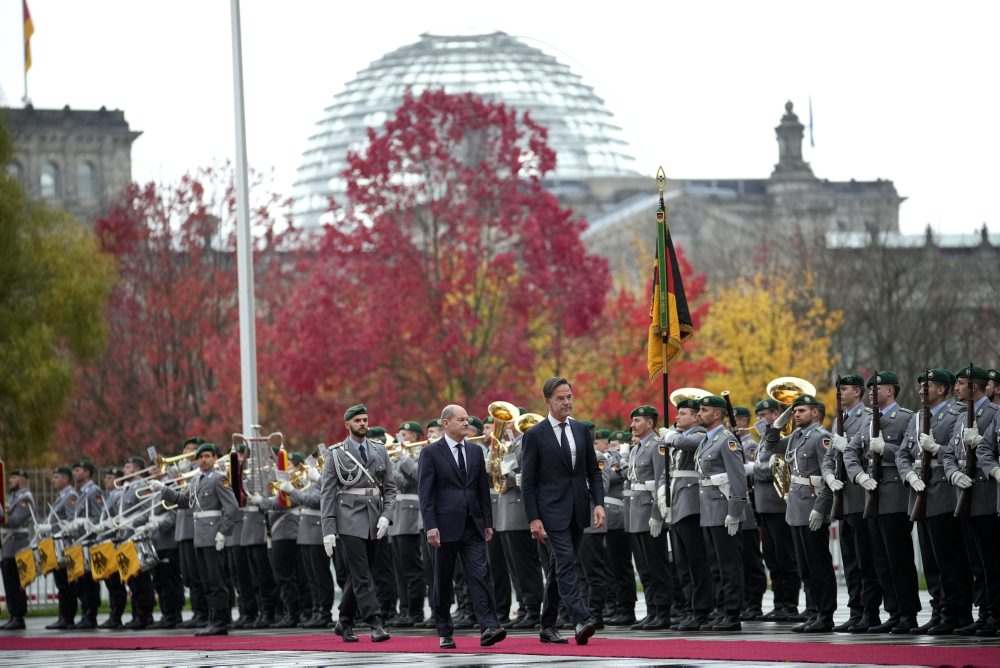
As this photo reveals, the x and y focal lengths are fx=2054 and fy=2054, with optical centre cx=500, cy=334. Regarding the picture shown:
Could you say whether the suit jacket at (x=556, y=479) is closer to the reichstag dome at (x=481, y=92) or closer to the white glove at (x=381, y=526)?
the white glove at (x=381, y=526)

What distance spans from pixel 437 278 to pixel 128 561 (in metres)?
15.0

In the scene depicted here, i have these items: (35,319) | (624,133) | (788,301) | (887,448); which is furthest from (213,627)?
(624,133)

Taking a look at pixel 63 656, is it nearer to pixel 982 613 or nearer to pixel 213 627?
pixel 213 627

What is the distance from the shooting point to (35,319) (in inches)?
1470

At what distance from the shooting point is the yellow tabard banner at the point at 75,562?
87.4 ft

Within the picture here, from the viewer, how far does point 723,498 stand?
1977 cm

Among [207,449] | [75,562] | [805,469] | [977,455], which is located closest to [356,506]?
[207,449]

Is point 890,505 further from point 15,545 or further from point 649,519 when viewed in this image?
point 15,545

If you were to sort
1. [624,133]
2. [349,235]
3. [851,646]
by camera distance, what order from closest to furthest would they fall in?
1. [851,646]
2. [349,235]
3. [624,133]

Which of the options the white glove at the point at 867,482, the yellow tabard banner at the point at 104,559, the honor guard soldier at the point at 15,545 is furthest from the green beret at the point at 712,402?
the honor guard soldier at the point at 15,545

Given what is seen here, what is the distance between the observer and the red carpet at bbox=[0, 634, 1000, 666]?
49.6ft

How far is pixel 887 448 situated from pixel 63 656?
8271 mm

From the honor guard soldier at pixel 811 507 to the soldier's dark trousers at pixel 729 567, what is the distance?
22.9 inches

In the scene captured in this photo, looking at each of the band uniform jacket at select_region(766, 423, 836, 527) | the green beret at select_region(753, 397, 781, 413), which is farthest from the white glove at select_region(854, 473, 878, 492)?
the green beret at select_region(753, 397, 781, 413)
